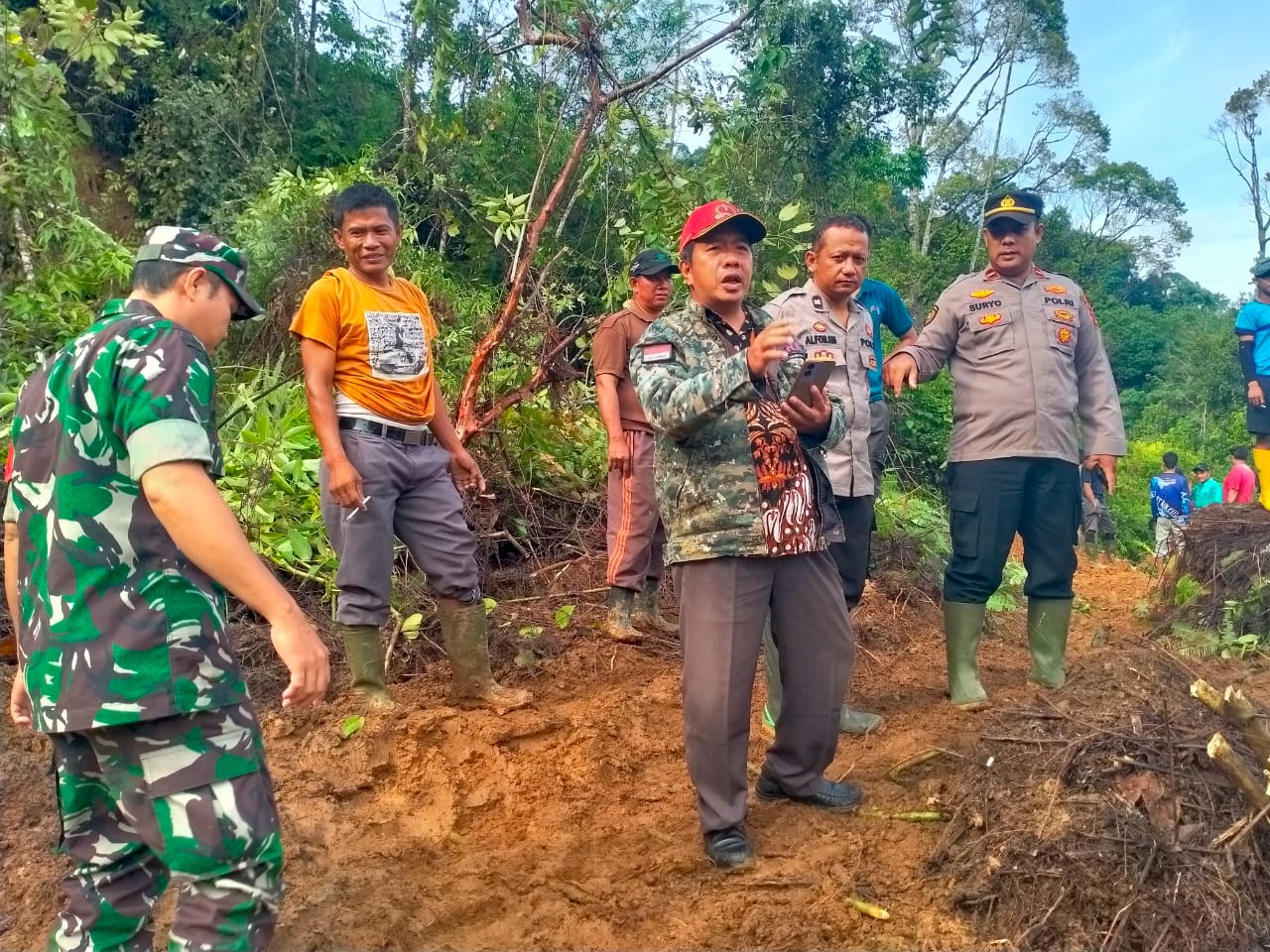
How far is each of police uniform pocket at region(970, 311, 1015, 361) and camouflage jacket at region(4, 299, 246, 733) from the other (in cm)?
329

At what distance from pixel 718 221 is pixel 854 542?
5.57 feet

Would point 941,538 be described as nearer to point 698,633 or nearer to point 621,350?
point 621,350

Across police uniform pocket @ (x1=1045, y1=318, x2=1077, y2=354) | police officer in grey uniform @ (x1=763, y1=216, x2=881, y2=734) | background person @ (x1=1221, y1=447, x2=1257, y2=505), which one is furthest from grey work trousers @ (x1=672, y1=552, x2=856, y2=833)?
background person @ (x1=1221, y1=447, x2=1257, y2=505)

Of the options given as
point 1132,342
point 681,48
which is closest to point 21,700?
point 681,48

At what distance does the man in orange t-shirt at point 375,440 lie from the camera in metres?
3.60

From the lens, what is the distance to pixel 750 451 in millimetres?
2855

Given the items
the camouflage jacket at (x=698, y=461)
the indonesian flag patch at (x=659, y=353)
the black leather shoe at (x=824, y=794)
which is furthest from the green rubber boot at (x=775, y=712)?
the indonesian flag patch at (x=659, y=353)

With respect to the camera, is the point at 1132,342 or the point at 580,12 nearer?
the point at 580,12

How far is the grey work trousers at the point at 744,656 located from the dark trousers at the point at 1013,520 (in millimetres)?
1303

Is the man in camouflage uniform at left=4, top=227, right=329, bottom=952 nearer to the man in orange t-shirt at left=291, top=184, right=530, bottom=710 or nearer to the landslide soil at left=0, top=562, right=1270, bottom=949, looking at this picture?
the landslide soil at left=0, top=562, right=1270, bottom=949

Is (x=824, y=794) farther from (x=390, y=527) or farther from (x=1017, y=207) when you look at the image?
(x=1017, y=207)

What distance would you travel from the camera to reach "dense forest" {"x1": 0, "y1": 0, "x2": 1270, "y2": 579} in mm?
5590

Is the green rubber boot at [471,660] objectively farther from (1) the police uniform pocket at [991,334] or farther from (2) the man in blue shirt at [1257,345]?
(2) the man in blue shirt at [1257,345]

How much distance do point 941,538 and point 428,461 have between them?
15.2 feet
